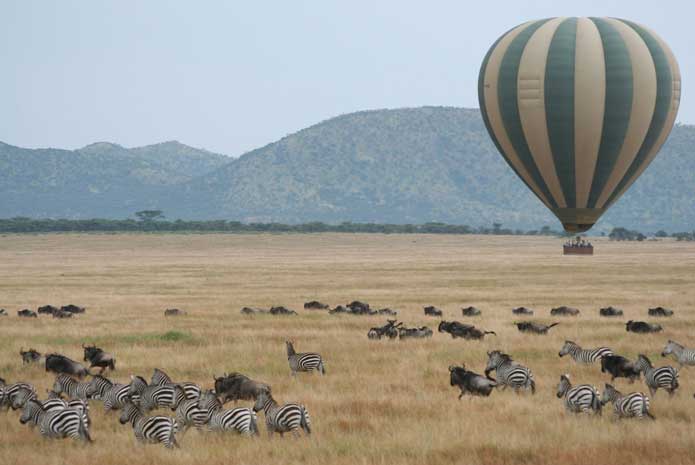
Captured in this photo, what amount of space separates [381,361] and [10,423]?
10.7 meters

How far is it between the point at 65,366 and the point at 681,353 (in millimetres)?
15161

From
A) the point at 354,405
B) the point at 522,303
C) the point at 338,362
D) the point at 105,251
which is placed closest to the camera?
the point at 354,405

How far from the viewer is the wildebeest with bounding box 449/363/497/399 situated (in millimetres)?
20672

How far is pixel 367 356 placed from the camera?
1069 inches

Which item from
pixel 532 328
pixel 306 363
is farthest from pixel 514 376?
pixel 532 328

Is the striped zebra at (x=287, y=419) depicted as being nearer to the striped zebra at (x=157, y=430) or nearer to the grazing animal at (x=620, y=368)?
the striped zebra at (x=157, y=430)

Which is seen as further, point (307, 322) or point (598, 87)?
point (598, 87)

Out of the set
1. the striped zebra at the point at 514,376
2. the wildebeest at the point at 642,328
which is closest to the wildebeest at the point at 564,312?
the wildebeest at the point at 642,328

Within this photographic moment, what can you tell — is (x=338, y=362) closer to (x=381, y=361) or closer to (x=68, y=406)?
(x=381, y=361)

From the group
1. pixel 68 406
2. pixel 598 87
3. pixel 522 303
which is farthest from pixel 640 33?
pixel 68 406

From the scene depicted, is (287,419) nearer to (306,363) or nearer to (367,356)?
(306,363)

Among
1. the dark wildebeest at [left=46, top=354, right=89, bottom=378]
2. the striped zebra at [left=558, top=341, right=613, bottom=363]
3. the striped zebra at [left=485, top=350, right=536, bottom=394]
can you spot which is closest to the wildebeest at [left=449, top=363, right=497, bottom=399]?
the striped zebra at [left=485, top=350, right=536, bottom=394]

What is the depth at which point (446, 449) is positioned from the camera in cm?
1652

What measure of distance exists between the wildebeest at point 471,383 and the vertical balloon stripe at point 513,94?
28937mm
